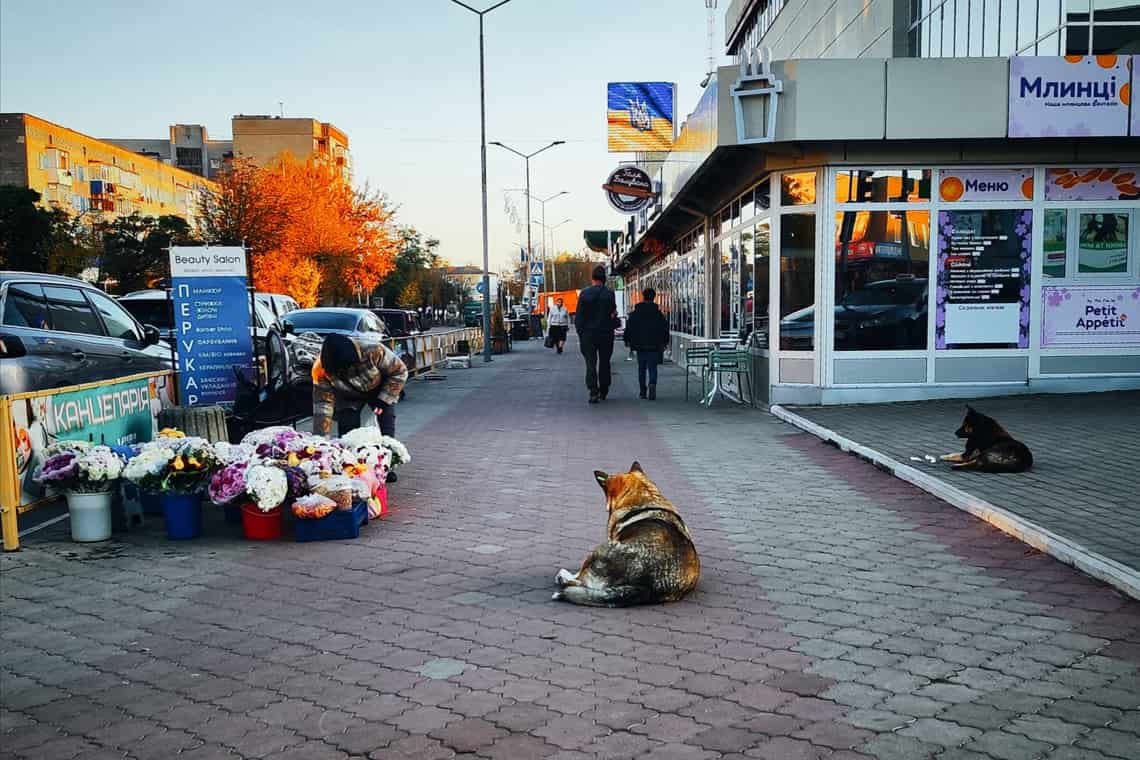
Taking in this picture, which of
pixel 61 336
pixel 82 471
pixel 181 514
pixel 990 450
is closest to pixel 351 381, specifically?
pixel 181 514

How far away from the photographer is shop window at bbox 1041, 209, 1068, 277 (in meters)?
13.6

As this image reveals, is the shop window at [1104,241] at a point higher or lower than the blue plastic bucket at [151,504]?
higher

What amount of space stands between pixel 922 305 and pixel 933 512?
279 inches

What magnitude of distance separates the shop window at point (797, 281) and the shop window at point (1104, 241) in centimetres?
393

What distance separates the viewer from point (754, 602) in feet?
16.9

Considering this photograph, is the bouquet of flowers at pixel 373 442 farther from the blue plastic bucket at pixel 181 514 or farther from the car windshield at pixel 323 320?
the car windshield at pixel 323 320

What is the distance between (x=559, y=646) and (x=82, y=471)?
4.12 meters

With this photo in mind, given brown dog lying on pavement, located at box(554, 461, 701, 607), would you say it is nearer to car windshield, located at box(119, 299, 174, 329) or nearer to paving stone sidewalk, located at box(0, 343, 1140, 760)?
paving stone sidewalk, located at box(0, 343, 1140, 760)

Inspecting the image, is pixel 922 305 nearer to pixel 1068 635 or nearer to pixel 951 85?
pixel 951 85

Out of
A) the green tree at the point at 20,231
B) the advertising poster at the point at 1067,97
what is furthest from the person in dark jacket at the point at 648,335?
the green tree at the point at 20,231

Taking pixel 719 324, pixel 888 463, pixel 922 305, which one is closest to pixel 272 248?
pixel 719 324

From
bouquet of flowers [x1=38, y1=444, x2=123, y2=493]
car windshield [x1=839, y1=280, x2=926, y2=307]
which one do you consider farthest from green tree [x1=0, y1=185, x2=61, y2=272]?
bouquet of flowers [x1=38, y1=444, x2=123, y2=493]

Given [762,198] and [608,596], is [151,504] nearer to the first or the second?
[608,596]

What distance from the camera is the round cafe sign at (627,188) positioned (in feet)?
73.9
